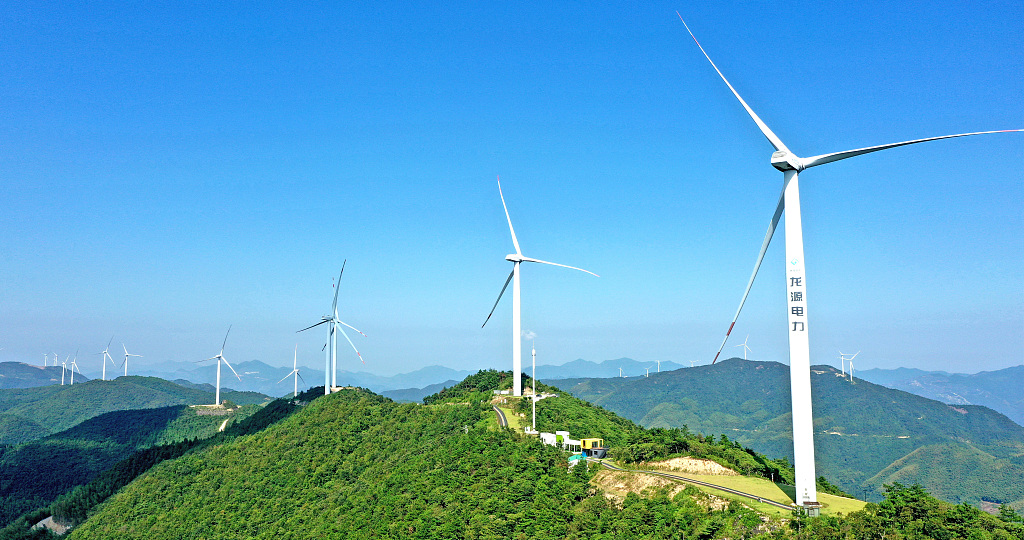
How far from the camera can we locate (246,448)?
392 ft

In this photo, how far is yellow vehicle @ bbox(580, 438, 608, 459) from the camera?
7212cm

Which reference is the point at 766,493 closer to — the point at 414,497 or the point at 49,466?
the point at 414,497

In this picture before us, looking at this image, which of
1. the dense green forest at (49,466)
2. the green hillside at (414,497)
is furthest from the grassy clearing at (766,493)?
the dense green forest at (49,466)

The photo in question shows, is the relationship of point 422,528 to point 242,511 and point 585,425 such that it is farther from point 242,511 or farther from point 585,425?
point 242,511

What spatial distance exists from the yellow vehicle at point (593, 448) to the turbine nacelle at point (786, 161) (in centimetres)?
3812

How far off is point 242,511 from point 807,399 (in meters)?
85.2

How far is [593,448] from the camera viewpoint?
72.4m

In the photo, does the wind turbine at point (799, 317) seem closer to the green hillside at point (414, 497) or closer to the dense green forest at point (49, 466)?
the green hillside at point (414, 497)

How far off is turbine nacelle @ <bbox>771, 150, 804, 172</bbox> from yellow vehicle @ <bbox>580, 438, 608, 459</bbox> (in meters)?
38.1

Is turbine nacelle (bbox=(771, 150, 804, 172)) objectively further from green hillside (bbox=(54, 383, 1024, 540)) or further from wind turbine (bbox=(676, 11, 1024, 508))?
green hillside (bbox=(54, 383, 1024, 540))

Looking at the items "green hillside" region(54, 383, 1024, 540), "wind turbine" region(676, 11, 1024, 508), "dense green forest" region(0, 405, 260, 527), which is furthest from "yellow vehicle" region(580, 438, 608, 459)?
"dense green forest" region(0, 405, 260, 527)

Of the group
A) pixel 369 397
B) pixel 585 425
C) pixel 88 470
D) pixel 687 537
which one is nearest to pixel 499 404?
pixel 585 425

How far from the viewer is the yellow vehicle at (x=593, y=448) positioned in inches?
2840

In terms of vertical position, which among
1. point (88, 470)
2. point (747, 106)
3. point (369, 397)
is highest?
point (747, 106)
